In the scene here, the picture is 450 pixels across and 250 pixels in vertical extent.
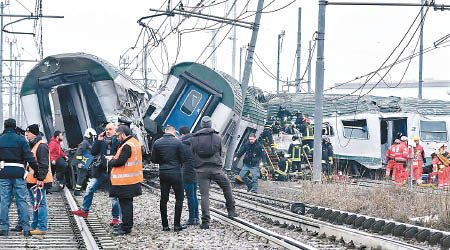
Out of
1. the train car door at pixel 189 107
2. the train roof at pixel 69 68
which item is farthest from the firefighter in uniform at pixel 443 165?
the train roof at pixel 69 68

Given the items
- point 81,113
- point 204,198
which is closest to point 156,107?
point 81,113

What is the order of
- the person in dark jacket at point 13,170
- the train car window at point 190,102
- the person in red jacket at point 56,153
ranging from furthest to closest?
the train car window at point 190,102 → the person in red jacket at point 56,153 → the person in dark jacket at point 13,170

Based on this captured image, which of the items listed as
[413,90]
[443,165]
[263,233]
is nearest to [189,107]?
[443,165]

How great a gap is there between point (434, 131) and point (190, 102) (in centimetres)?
1086

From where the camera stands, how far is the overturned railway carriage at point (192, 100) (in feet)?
55.7

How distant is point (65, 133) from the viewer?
17.4 meters

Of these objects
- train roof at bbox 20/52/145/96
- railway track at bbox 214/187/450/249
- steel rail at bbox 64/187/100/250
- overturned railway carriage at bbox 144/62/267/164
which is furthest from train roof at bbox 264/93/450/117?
steel rail at bbox 64/187/100/250

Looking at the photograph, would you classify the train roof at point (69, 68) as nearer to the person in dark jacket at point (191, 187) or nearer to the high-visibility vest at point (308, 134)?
the person in dark jacket at point (191, 187)

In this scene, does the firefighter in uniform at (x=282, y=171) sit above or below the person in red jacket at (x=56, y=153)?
below

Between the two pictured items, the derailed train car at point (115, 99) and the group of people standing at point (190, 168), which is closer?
the group of people standing at point (190, 168)

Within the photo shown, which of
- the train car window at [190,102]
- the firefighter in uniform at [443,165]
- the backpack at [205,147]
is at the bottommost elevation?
the firefighter in uniform at [443,165]

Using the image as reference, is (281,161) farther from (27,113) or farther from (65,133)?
(27,113)

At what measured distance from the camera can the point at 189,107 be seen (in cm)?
1711

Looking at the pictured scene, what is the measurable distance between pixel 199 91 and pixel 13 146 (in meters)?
8.76
